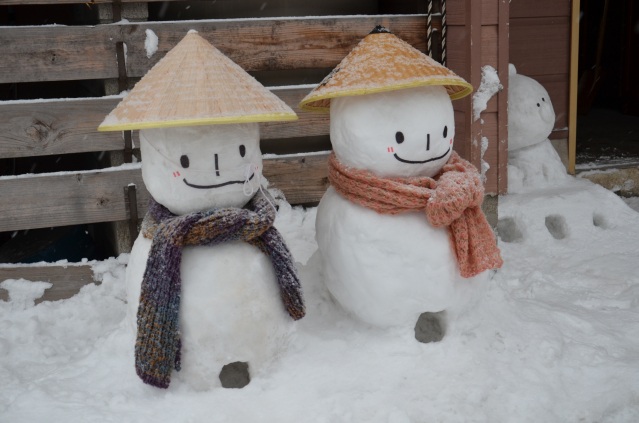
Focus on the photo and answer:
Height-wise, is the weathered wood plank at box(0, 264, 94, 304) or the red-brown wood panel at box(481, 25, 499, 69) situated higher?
the red-brown wood panel at box(481, 25, 499, 69)

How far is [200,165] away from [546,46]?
3.82 metres

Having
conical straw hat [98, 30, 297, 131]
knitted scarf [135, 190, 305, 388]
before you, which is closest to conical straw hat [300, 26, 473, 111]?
conical straw hat [98, 30, 297, 131]

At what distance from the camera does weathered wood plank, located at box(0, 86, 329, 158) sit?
4164 millimetres

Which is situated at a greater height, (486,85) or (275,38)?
(275,38)

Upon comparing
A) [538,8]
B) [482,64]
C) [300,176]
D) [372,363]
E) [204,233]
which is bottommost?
[372,363]

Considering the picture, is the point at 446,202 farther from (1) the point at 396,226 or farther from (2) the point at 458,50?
(2) the point at 458,50

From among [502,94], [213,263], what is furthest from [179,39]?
[502,94]

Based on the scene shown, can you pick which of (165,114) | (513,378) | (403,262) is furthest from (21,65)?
(513,378)

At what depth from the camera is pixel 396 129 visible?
338cm

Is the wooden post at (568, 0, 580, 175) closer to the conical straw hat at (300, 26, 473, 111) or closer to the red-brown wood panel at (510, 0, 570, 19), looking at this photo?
the red-brown wood panel at (510, 0, 570, 19)

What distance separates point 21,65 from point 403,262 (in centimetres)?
241

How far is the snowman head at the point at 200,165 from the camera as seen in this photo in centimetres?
311

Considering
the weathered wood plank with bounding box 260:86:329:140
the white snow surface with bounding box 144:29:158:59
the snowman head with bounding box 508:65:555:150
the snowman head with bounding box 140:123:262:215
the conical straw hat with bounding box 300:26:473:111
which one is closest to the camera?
the snowman head with bounding box 140:123:262:215

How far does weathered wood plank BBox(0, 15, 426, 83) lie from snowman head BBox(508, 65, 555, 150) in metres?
0.98
